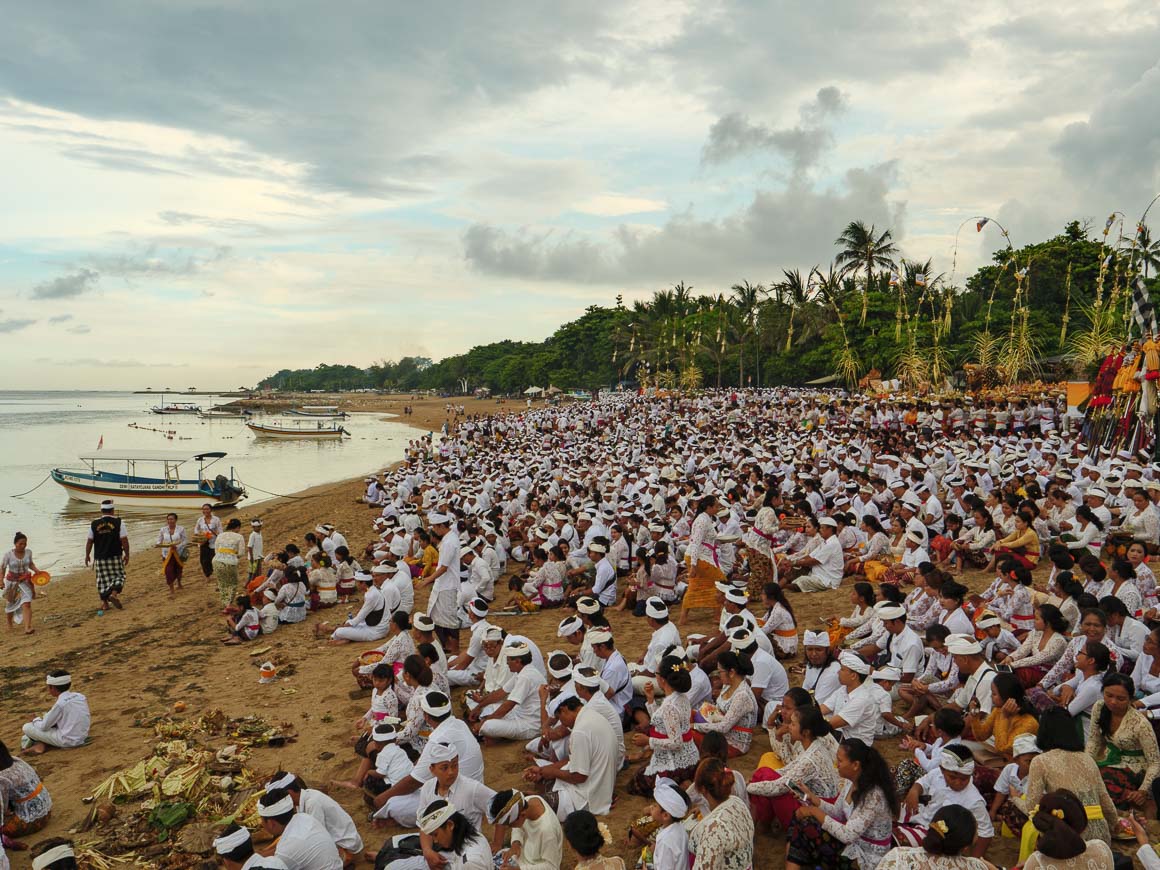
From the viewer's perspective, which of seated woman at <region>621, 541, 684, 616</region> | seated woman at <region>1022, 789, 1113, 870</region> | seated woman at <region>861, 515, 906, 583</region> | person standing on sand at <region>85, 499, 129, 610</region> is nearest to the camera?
seated woman at <region>1022, 789, 1113, 870</region>

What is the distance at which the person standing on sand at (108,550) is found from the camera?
471 inches

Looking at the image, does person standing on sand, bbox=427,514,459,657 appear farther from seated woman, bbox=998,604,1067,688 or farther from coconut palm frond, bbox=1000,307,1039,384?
coconut palm frond, bbox=1000,307,1039,384

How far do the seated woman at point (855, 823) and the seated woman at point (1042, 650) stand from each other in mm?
2532

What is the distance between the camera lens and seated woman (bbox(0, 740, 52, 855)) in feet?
18.8

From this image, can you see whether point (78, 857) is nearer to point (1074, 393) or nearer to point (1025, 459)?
point (1025, 459)

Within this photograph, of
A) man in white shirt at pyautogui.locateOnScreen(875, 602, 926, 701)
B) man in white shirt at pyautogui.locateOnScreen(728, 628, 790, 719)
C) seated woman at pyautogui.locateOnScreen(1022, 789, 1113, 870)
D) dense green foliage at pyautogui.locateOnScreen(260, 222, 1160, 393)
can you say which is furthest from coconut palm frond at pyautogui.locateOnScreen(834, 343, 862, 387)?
seated woman at pyautogui.locateOnScreen(1022, 789, 1113, 870)

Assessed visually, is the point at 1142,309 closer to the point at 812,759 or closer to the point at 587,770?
the point at 812,759

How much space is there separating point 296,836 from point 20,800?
10.2 ft

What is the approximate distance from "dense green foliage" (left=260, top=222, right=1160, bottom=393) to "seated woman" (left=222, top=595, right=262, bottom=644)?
19987 mm

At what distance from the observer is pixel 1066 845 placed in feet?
11.3

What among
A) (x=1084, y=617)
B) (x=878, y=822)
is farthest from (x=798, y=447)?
(x=878, y=822)

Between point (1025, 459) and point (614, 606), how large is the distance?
1043cm

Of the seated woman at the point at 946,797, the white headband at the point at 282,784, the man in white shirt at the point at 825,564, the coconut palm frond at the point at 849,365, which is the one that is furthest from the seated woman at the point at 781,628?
the coconut palm frond at the point at 849,365

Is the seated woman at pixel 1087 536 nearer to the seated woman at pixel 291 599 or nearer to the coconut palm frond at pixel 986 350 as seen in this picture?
the seated woman at pixel 291 599
